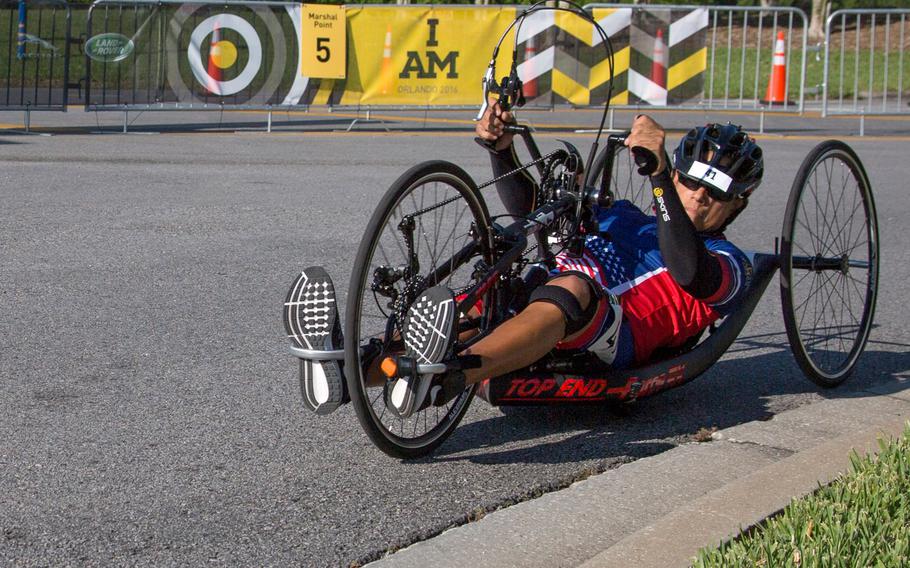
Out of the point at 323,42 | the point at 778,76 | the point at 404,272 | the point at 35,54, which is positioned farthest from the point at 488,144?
the point at 778,76

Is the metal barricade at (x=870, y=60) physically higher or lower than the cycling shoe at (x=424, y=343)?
higher

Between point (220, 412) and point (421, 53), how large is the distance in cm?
1091

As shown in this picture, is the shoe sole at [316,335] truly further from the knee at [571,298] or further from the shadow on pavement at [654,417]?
the knee at [571,298]

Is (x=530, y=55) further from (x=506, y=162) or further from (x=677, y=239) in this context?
(x=677, y=239)

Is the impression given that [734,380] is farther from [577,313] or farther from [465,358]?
[465,358]

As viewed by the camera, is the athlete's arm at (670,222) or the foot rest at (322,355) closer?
the foot rest at (322,355)

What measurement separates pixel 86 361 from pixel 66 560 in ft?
5.86

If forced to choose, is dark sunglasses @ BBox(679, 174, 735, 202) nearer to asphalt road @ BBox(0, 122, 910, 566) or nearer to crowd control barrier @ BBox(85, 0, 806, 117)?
asphalt road @ BBox(0, 122, 910, 566)

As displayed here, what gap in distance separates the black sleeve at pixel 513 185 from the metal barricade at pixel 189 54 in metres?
10.0

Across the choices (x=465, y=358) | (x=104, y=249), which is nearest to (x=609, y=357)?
(x=465, y=358)

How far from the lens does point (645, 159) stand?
3.93 m

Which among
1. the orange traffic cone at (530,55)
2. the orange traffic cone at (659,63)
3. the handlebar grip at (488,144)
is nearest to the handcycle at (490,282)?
the handlebar grip at (488,144)

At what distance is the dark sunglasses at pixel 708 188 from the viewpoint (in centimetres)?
427

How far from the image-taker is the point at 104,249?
6.81 metres
